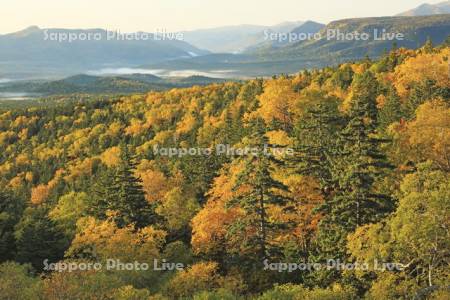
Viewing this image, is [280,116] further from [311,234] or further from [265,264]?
[265,264]

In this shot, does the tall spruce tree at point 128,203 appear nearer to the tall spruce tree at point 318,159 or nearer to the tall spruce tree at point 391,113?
the tall spruce tree at point 318,159

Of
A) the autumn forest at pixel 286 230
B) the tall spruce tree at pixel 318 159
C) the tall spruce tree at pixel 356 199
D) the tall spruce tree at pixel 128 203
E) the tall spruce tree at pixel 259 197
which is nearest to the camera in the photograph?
the autumn forest at pixel 286 230

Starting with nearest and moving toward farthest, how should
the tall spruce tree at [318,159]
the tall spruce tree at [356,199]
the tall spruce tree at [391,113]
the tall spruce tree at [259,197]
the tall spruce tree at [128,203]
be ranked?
1. the tall spruce tree at [356,199]
2. the tall spruce tree at [259,197]
3. the tall spruce tree at [318,159]
4. the tall spruce tree at [128,203]
5. the tall spruce tree at [391,113]

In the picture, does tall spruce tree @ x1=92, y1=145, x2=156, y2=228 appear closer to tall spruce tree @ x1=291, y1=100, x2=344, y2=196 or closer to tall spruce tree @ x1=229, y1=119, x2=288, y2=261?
tall spruce tree @ x1=229, y1=119, x2=288, y2=261

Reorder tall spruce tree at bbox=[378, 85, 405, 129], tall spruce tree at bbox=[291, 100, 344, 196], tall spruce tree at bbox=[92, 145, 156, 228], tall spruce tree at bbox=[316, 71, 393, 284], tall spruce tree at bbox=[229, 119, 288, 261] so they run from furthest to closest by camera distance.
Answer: tall spruce tree at bbox=[378, 85, 405, 129] → tall spruce tree at bbox=[92, 145, 156, 228] → tall spruce tree at bbox=[291, 100, 344, 196] → tall spruce tree at bbox=[229, 119, 288, 261] → tall spruce tree at bbox=[316, 71, 393, 284]

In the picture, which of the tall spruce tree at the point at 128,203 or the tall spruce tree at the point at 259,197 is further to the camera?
the tall spruce tree at the point at 128,203

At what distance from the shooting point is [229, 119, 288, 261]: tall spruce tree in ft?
168

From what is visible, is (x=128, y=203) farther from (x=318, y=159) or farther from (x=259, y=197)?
(x=318, y=159)

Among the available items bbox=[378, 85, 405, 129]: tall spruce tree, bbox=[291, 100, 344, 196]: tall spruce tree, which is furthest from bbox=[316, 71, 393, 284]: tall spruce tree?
bbox=[378, 85, 405, 129]: tall spruce tree

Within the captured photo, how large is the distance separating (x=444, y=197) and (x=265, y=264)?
63.6ft

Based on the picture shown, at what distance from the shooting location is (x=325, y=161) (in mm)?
61000

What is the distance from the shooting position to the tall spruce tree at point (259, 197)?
5119 cm

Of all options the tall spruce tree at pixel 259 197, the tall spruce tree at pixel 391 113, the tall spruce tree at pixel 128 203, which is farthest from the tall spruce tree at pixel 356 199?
the tall spruce tree at pixel 391 113

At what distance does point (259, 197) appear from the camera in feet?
172
